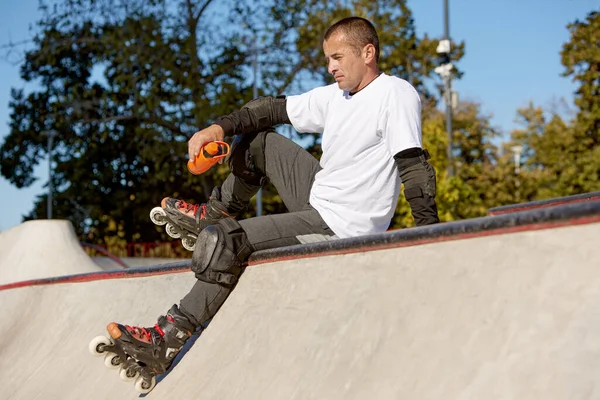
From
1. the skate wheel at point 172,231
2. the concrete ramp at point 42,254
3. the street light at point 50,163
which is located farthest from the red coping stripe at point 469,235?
the street light at point 50,163

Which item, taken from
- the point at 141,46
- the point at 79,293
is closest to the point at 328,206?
the point at 79,293

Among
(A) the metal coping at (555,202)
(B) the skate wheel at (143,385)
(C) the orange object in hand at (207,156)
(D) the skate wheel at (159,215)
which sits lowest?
(B) the skate wheel at (143,385)

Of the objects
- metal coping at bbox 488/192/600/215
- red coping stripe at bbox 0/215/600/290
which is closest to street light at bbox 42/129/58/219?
red coping stripe at bbox 0/215/600/290

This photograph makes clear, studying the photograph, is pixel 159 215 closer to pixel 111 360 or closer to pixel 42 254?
pixel 111 360

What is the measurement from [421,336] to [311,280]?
0.95 metres

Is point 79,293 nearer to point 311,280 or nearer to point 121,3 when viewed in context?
point 311,280

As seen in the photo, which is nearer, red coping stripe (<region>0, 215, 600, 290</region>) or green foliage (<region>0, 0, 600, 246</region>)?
red coping stripe (<region>0, 215, 600, 290</region>)

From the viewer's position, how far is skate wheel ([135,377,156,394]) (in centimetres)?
392

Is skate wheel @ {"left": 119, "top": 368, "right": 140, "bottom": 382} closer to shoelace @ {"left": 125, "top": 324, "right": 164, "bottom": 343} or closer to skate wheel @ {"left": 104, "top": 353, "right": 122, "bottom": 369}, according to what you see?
skate wheel @ {"left": 104, "top": 353, "right": 122, "bottom": 369}

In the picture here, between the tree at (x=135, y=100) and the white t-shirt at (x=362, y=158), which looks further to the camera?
the tree at (x=135, y=100)

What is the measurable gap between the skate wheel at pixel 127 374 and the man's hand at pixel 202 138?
114cm

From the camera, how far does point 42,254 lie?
32.4 feet

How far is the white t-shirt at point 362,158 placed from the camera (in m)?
3.84

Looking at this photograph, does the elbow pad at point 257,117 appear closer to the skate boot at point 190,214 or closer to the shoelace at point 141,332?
the skate boot at point 190,214
